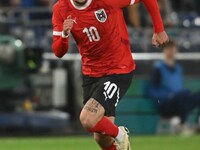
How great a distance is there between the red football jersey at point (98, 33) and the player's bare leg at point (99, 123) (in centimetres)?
42

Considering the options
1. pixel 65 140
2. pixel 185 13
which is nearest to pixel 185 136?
pixel 65 140

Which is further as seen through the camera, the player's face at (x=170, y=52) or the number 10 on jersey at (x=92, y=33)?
the player's face at (x=170, y=52)

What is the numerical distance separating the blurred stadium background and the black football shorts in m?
4.83

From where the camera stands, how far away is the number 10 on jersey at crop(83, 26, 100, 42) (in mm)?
9672

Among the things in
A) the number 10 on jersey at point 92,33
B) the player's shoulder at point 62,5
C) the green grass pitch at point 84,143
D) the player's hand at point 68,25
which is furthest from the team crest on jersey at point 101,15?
the green grass pitch at point 84,143

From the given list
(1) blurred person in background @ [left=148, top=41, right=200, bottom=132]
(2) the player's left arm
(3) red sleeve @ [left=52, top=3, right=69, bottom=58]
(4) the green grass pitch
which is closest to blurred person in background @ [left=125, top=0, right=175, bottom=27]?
(1) blurred person in background @ [left=148, top=41, right=200, bottom=132]

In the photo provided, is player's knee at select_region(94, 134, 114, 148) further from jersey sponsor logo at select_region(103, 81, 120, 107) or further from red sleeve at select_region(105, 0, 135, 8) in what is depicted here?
red sleeve at select_region(105, 0, 135, 8)

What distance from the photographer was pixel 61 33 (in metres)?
9.70

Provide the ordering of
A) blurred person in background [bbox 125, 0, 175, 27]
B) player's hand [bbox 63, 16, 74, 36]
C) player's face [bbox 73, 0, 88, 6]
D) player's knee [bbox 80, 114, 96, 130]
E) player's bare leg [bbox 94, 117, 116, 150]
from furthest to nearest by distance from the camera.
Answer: blurred person in background [bbox 125, 0, 175, 27], player's bare leg [bbox 94, 117, 116, 150], player's face [bbox 73, 0, 88, 6], player's knee [bbox 80, 114, 96, 130], player's hand [bbox 63, 16, 74, 36]

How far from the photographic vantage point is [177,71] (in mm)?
15523

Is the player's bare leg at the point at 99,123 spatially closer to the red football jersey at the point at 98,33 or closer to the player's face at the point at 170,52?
the red football jersey at the point at 98,33

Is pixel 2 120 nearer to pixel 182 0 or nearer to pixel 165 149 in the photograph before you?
pixel 165 149

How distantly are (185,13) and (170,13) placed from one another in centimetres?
93

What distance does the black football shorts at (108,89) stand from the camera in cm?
965
